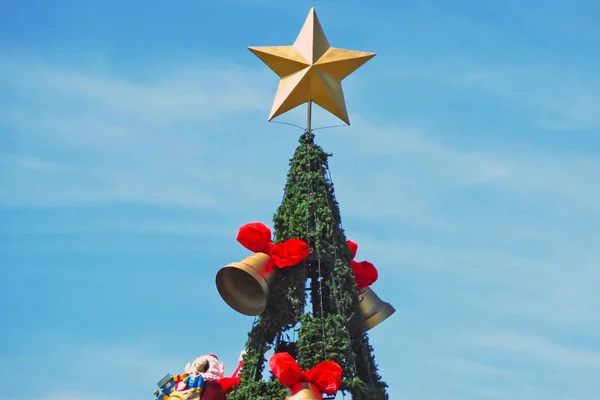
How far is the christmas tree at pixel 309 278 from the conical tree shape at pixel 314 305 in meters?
0.02

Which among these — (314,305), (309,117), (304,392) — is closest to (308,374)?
(304,392)

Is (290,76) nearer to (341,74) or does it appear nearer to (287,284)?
(341,74)

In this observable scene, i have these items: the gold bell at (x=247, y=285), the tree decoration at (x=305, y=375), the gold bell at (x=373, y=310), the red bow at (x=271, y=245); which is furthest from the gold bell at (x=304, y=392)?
the gold bell at (x=373, y=310)

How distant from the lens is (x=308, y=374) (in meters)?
19.8

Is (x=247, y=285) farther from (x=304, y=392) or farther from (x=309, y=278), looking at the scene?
(x=304, y=392)

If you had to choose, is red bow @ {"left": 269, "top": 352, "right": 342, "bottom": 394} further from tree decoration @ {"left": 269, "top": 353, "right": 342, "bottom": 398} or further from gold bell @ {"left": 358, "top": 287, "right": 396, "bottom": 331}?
gold bell @ {"left": 358, "top": 287, "right": 396, "bottom": 331}

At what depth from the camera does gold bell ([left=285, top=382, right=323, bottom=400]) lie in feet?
64.0

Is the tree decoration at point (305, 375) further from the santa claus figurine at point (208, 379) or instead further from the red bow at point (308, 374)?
the santa claus figurine at point (208, 379)

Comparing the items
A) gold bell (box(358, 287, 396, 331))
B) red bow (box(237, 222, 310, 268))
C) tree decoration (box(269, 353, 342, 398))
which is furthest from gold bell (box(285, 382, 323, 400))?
gold bell (box(358, 287, 396, 331))

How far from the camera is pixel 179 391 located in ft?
73.6

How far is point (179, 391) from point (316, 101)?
7.18 meters

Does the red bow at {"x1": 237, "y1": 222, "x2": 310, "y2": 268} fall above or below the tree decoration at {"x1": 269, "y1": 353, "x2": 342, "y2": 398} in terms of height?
above

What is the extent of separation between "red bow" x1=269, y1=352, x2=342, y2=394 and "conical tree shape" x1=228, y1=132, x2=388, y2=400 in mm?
415

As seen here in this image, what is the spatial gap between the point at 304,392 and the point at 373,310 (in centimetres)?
436
